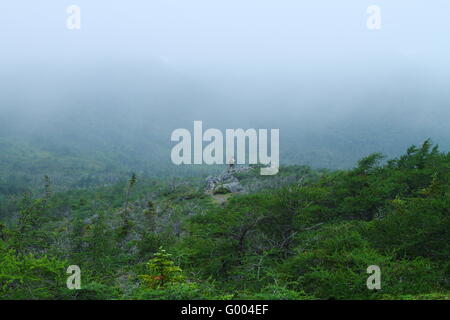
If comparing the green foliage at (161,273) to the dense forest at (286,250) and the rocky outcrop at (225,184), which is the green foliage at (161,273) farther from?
the rocky outcrop at (225,184)

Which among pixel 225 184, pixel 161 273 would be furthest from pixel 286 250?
pixel 225 184

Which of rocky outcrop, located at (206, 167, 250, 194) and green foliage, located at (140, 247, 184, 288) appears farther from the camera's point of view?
rocky outcrop, located at (206, 167, 250, 194)

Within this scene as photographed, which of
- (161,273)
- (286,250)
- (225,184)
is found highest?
(161,273)

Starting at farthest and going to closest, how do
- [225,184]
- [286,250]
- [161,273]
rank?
1. [225,184]
2. [286,250]
3. [161,273]

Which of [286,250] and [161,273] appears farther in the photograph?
[286,250]

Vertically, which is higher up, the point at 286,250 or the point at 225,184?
the point at 286,250

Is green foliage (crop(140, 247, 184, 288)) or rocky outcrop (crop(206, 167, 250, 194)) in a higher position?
green foliage (crop(140, 247, 184, 288))

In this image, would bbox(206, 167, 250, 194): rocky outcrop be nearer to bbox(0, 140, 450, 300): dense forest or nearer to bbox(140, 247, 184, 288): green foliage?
bbox(0, 140, 450, 300): dense forest

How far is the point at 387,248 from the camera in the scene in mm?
13453

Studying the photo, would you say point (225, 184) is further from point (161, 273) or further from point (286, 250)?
point (161, 273)

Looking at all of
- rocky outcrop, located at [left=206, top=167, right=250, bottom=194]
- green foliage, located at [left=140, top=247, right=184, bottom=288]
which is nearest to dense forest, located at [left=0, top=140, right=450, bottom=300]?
green foliage, located at [left=140, top=247, right=184, bottom=288]

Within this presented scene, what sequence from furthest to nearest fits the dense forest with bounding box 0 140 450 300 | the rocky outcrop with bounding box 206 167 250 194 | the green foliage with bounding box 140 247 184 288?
the rocky outcrop with bounding box 206 167 250 194, the green foliage with bounding box 140 247 184 288, the dense forest with bounding box 0 140 450 300

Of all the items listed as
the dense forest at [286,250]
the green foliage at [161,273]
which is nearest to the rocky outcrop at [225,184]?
the dense forest at [286,250]
